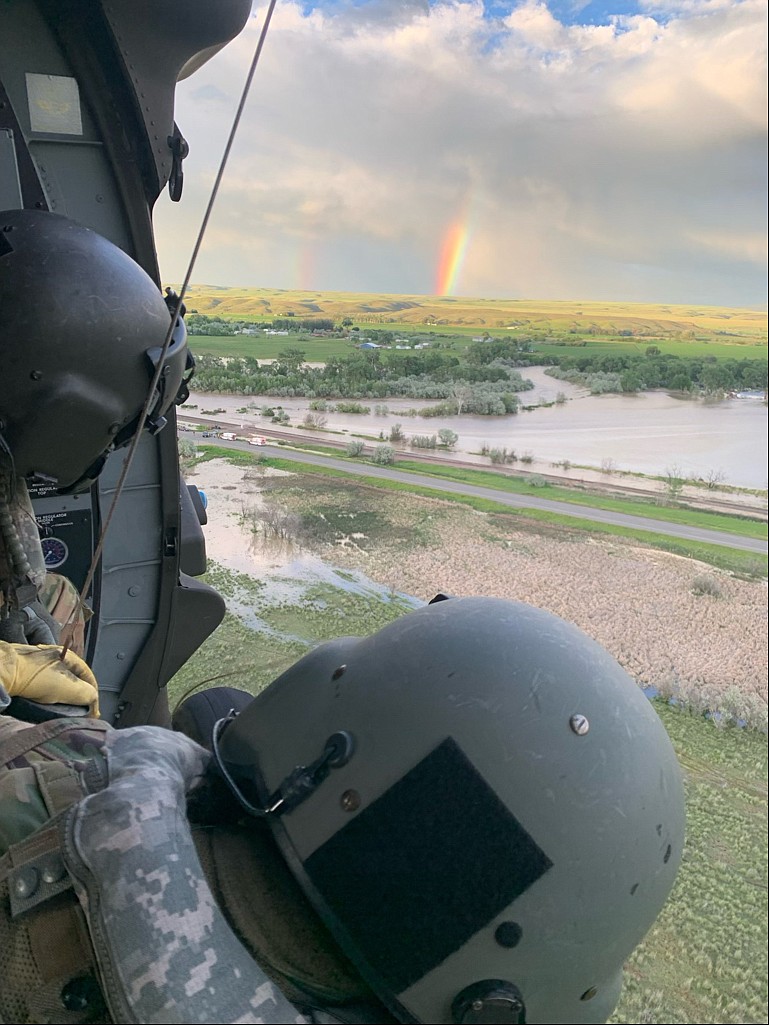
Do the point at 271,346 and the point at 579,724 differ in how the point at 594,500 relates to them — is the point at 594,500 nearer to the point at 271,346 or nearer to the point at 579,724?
the point at 271,346

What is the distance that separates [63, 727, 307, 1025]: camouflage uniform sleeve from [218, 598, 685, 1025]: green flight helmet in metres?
0.13

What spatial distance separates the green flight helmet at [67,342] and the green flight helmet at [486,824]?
2.55 ft

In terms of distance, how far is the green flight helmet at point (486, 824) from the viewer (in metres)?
0.64

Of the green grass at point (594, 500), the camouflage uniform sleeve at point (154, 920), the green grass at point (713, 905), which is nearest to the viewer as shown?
the camouflage uniform sleeve at point (154, 920)

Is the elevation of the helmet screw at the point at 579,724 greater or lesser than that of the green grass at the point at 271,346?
lesser

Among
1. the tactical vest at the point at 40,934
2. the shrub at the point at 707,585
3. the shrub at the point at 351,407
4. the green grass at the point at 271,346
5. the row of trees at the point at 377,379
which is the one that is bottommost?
the shrub at the point at 707,585

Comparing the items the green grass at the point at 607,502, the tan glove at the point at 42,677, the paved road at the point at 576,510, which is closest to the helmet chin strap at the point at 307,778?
the tan glove at the point at 42,677

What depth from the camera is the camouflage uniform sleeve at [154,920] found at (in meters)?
0.52

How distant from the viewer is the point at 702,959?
2.23 meters

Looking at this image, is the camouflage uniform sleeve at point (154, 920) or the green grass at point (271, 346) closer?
the camouflage uniform sleeve at point (154, 920)

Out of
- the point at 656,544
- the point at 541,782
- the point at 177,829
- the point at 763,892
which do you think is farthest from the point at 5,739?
the point at 656,544

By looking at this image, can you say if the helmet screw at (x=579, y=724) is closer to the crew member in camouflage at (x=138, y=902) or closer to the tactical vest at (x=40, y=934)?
the crew member in camouflage at (x=138, y=902)

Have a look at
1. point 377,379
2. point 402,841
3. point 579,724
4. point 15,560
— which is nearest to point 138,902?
point 402,841

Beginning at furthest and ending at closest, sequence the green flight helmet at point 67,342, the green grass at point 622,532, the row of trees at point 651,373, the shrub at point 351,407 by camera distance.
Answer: the row of trees at point 651,373 → the green grass at point 622,532 → the shrub at point 351,407 → the green flight helmet at point 67,342
